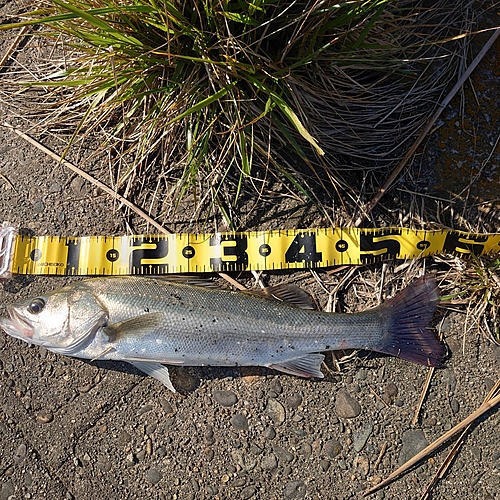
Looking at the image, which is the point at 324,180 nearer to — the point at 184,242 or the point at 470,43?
the point at 184,242

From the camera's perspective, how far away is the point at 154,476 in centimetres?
323

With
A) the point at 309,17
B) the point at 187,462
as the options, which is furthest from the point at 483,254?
the point at 187,462

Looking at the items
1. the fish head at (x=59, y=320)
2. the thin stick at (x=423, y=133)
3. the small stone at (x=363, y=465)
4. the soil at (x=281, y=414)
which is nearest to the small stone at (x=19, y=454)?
the soil at (x=281, y=414)

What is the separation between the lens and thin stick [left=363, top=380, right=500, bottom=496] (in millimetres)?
3209

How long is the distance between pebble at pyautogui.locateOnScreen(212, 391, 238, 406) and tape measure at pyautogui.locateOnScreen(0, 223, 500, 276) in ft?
2.90

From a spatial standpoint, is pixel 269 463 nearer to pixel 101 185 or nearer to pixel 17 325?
pixel 17 325

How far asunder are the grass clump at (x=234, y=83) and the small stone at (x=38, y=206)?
611 millimetres

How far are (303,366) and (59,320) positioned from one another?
164 cm

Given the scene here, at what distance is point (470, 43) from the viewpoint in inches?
133

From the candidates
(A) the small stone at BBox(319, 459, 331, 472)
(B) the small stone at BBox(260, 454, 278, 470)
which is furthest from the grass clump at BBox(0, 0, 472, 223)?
(A) the small stone at BBox(319, 459, 331, 472)

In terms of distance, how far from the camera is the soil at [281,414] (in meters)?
3.23

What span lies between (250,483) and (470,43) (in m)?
3.56

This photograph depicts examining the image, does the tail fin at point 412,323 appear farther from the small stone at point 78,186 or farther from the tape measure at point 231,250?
the small stone at point 78,186

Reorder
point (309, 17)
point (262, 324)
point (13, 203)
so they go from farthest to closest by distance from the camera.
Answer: point (13, 203), point (262, 324), point (309, 17)
